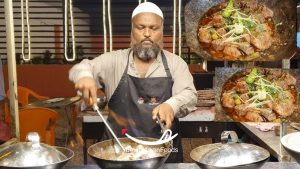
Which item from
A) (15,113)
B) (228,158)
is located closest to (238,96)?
(228,158)

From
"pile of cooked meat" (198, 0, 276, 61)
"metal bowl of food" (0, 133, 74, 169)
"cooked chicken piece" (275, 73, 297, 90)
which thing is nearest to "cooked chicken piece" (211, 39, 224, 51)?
"pile of cooked meat" (198, 0, 276, 61)

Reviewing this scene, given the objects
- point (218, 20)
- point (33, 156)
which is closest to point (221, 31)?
point (218, 20)

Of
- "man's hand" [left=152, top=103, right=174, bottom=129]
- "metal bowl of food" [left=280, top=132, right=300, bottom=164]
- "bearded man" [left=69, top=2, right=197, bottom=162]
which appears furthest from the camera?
"bearded man" [left=69, top=2, right=197, bottom=162]

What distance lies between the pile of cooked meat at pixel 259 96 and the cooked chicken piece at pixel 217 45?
0.52 feet

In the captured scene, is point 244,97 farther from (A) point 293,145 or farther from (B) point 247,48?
(A) point 293,145

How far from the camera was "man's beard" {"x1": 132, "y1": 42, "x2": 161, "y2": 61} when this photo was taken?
2.48 meters

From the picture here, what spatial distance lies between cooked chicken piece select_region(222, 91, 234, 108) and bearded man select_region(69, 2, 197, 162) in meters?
0.40

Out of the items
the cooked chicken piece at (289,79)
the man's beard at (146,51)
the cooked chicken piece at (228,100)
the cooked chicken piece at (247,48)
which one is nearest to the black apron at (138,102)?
the man's beard at (146,51)

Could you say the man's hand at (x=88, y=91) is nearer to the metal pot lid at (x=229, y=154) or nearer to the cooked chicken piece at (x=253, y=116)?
the metal pot lid at (x=229, y=154)

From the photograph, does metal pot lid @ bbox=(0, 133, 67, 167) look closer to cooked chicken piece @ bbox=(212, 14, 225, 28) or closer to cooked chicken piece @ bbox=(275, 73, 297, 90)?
cooked chicken piece @ bbox=(212, 14, 225, 28)

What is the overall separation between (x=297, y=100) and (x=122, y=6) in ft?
29.0

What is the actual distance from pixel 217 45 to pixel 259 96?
1.13 feet

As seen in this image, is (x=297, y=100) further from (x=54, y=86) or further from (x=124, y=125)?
(x=54, y=86)

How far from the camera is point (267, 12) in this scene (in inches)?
77.2
